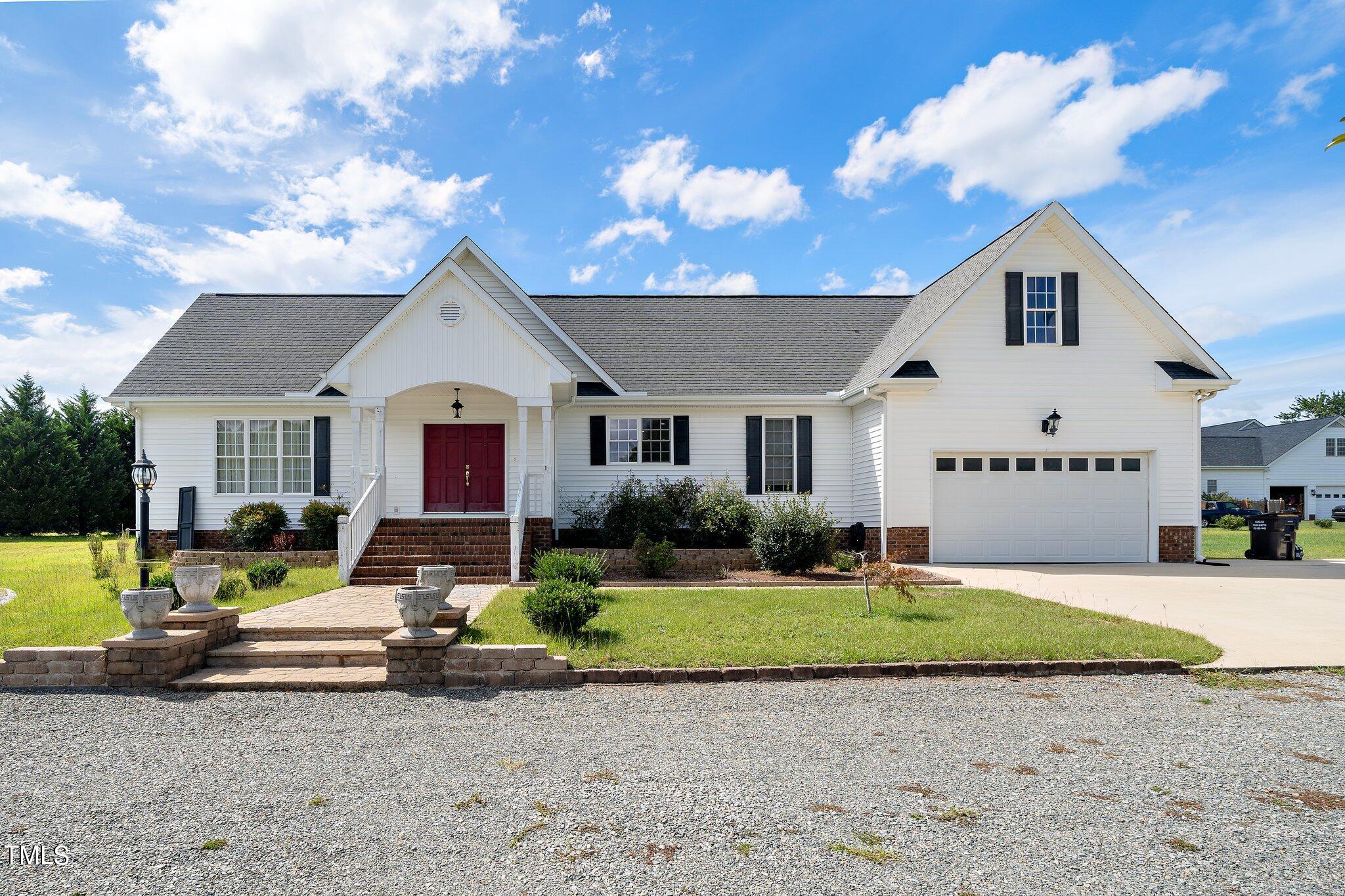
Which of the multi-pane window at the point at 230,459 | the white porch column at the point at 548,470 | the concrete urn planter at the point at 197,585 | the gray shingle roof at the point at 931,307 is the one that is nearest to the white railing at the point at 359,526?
the white porch column at the point at 548,470

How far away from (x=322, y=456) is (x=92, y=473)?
75.8 feet

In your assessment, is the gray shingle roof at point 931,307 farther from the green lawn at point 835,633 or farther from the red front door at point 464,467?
the red front door at point 464,467

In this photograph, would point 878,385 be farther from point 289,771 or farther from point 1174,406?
point 289,771

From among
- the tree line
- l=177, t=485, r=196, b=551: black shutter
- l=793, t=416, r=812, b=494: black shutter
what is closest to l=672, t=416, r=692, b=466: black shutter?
l=793, t=416, r=812, b=494: black shutter

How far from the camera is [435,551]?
1383cm

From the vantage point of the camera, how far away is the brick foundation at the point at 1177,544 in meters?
16.3

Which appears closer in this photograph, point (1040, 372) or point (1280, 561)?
point (1040, 372)

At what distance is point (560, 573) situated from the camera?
9672mm

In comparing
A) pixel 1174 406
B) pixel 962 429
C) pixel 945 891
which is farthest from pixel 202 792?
pixel 1174 406

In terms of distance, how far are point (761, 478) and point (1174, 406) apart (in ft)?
30.3

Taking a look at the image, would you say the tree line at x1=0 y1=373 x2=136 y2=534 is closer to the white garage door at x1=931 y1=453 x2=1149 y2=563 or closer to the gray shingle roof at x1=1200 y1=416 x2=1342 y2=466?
the white garage door at x1=931 y1=453 x2=1149 y2=563

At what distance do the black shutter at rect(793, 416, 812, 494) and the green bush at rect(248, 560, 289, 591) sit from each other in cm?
1077

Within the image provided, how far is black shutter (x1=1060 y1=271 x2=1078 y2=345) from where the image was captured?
52.7 ft

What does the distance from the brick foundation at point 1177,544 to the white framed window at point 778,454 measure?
322 inches
